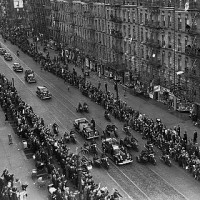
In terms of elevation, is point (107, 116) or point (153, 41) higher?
point (153, 41)

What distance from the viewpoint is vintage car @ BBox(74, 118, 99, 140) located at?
4303 centimetres

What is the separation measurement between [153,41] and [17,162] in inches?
1088

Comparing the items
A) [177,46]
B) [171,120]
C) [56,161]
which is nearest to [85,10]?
[177,46]

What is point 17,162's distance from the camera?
127ft

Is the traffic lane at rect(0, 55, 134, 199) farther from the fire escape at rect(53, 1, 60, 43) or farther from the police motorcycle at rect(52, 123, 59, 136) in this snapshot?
the fire escape at rect(53, 1, 60, 43)

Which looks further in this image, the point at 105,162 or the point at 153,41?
the point at 153,41

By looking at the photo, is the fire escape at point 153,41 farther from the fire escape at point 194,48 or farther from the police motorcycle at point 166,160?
the police motorcycle at point 166,160

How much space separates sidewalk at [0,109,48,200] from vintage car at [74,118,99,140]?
6193 mm

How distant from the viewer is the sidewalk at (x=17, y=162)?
1287 inches

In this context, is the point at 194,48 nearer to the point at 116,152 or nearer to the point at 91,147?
the point at 116,152

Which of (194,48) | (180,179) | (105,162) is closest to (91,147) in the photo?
(105,162)

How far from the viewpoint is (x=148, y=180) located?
3409cm

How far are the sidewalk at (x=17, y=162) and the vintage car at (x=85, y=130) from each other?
6.19 meters

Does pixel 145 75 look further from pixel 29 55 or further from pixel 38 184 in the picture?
pixel 29 55
